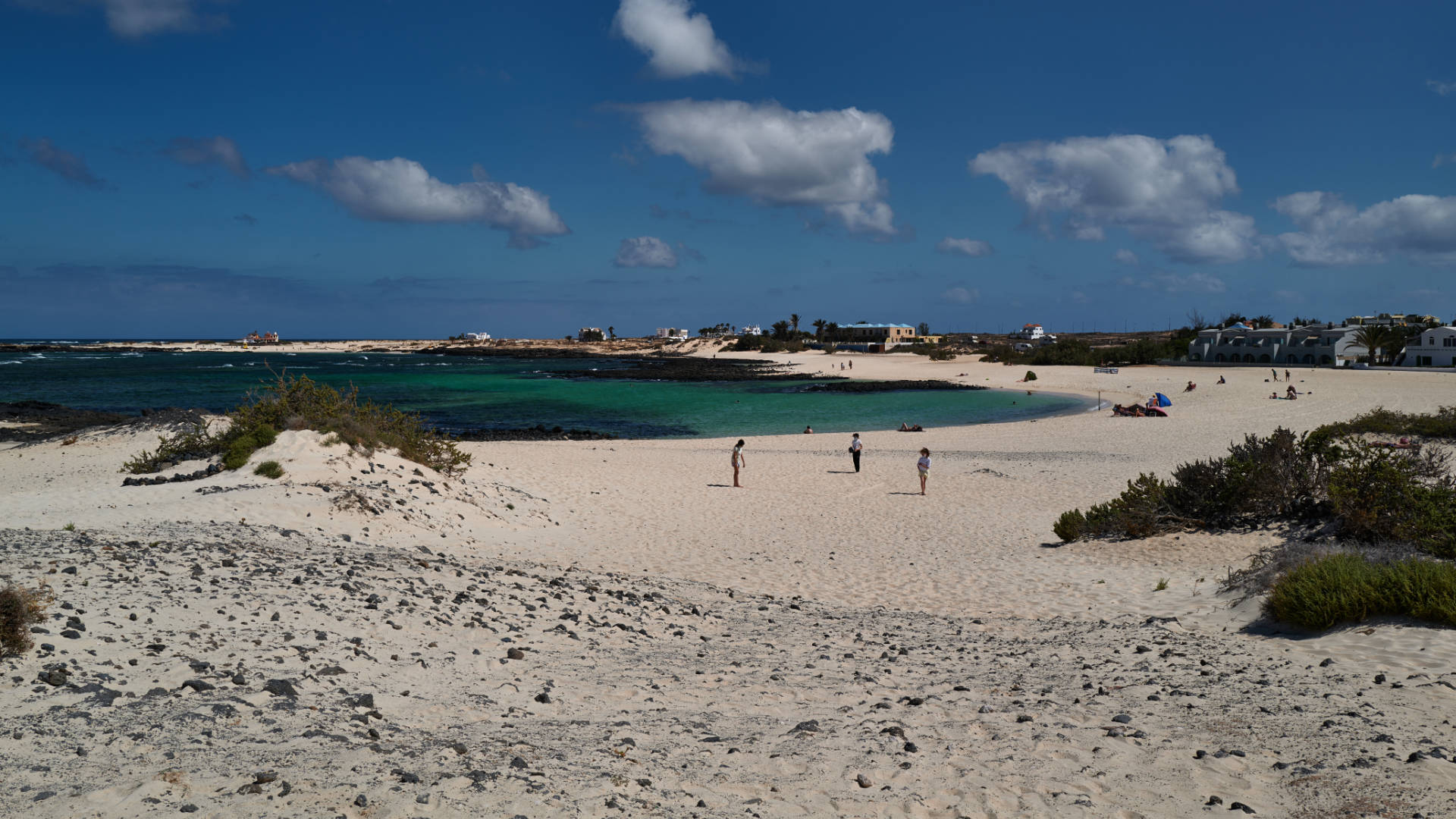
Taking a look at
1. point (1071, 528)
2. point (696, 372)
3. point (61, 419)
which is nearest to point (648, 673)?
point (1071, 528)

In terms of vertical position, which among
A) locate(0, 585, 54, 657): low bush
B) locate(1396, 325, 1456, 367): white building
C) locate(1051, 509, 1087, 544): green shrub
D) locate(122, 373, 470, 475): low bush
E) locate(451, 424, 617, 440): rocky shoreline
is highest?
locate(1396, 325, 1456, 367): white building

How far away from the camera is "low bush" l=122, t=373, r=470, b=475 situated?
48.0 feet

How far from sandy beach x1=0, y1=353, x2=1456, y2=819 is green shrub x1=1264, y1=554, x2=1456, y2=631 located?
0.22 m

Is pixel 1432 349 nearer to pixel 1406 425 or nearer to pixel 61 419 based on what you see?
pixel 1406 425

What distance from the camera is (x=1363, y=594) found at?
6.93 m

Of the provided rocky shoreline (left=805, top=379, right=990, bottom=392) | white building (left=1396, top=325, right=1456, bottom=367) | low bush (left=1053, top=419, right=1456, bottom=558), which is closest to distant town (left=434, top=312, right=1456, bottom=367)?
white building (left=1396, top=325, right=1456, bottom=367)

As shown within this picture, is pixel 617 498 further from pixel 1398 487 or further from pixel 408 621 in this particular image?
pixel 1398 487

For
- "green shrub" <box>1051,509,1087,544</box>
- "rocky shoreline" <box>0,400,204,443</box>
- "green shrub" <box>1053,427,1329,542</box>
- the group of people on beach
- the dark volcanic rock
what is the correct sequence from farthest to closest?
the dark volcanic rock < "rocky shoreline" <box>0,400,204,443</box> < the group of people on beach < "green shrub" <box>1051,509,1087,544</box> < "green shrub" <box>1053,427,1329,542</box>

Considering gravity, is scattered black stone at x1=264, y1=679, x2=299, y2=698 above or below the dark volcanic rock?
below

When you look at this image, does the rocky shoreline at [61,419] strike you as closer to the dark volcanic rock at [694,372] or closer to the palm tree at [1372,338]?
the dark volcanic rock at [694,372]

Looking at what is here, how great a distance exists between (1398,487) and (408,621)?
12353mm

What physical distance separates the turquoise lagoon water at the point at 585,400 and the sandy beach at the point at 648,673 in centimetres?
2224

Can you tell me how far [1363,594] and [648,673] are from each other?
6.39 m

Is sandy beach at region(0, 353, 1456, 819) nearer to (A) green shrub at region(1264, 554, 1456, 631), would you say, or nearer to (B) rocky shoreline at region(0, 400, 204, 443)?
(A) green shrub at region(1264, 554, 1456, 631)
